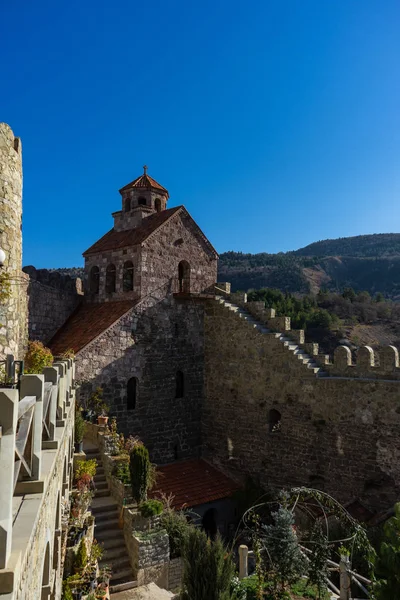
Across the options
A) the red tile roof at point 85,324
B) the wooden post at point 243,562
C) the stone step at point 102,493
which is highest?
the red tile roof at point 85,324

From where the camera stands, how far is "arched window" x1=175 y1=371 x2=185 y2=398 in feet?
59.7

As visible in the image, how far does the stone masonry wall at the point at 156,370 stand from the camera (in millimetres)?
15906

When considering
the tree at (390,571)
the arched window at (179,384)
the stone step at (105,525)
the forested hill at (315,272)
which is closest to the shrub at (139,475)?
the stone step at (105,525)

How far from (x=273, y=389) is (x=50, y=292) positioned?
10260mm

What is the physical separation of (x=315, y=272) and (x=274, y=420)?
70.5 m

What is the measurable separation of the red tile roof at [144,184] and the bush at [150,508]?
13.9 metres

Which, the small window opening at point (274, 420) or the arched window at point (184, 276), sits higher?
the arched window at point (184, 276)

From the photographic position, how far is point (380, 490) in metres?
13.6

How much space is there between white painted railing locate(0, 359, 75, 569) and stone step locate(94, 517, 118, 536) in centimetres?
725

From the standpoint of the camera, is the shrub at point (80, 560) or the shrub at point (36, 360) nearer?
the shrub at point (80, 560)

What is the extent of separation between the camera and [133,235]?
1911 cm

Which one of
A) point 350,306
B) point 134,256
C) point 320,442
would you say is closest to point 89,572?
point 320,442

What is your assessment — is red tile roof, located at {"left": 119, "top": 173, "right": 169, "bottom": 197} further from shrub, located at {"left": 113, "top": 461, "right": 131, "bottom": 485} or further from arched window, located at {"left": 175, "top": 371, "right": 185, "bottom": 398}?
shrub, located at {"left": 113, "top": 461, "right": 131, "bottom": 485}

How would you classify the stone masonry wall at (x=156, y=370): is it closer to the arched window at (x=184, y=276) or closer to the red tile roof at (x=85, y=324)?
the red tile roof at (x=85, y=324)
